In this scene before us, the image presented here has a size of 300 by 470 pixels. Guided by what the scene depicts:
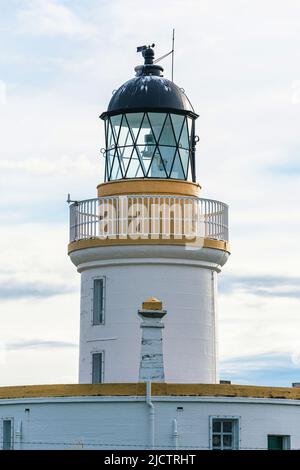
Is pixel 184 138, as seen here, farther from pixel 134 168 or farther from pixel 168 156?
pixel 134 168

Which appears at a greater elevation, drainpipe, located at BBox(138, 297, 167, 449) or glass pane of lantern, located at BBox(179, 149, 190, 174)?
glass pane of lantern, located at BBox(179, 149, 190, 174)

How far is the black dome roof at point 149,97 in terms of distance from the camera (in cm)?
3834

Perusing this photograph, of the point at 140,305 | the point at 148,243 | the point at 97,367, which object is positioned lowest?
the point at 97,367

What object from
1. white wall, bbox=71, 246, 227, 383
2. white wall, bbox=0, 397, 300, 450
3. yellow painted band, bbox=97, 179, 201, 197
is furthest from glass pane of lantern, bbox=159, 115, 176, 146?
white wall, bbox=0, 397, 300, 450

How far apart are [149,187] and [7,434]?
7.15 m

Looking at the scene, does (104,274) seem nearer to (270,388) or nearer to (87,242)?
(87,242)

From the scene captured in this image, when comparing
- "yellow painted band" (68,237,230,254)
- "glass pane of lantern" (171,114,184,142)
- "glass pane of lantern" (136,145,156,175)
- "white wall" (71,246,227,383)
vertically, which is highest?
"glass pane of lantern" (171,114,184,142)

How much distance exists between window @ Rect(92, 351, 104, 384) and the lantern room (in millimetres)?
4616

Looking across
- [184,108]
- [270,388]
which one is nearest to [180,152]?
[184,108]

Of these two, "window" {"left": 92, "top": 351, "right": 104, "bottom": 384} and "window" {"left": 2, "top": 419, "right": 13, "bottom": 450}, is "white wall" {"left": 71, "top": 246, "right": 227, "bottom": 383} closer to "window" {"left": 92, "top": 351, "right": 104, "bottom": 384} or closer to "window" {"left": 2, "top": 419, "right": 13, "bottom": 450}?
"window" {"left": 92, "top": 351, "right": 104, "bottom": 384}

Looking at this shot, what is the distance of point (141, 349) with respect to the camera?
118 feet

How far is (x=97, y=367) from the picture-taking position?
124ft

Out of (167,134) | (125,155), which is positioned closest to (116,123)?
(125,155)

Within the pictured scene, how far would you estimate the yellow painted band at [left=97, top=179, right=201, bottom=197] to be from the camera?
3825cm
